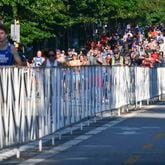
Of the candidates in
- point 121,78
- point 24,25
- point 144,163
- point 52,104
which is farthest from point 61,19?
point 144,163

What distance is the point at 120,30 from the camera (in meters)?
70.3

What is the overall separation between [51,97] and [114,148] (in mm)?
1510

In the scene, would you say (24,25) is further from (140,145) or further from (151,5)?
(151,5)

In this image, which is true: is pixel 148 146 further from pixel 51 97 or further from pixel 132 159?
pixel 132 159

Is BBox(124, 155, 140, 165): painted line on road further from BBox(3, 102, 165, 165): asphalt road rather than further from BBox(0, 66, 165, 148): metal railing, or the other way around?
BBox(0, 66, 165, 148): metal railing

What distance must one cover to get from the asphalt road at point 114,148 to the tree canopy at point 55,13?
18859 mm

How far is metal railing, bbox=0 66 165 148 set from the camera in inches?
571

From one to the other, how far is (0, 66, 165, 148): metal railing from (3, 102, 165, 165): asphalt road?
433mm

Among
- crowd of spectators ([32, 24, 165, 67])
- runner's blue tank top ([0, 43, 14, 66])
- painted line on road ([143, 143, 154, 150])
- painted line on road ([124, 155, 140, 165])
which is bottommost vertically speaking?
painted line on road ([124, 155, 140, 165])

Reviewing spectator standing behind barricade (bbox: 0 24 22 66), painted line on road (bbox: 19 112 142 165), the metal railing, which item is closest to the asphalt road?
painted line on road (bbox: 19 112 142 165)

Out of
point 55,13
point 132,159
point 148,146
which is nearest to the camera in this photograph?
point 132,159

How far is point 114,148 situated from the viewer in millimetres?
16875

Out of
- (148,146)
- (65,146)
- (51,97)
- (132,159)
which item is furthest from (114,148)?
(132,159)

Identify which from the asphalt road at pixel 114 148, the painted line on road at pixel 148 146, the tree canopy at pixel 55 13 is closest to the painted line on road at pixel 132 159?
the asphalt road at pixel 114 148
